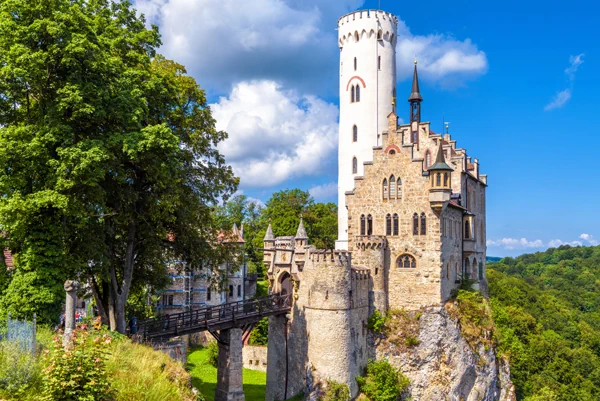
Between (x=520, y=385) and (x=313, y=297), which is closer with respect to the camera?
(x=313, y=297)

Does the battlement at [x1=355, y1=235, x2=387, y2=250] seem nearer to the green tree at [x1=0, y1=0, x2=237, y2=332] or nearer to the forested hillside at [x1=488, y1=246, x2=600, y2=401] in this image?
the green tree at [x1=0, y1=0, x2=237, y2=332]

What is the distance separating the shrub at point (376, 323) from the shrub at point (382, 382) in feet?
7.07

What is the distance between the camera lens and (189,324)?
98.4 ft

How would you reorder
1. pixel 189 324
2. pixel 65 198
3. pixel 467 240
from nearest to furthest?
pixel 65 198 → pixel 189 324 → pixel 467 240

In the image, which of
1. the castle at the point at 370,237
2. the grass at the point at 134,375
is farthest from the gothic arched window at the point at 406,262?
the grass at the point at 134,375

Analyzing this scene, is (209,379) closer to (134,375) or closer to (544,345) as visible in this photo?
(134,375)

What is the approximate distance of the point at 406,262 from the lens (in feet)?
124

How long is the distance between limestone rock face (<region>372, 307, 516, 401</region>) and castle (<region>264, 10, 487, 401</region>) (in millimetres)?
1541

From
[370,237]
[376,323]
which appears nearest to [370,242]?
[370,237]

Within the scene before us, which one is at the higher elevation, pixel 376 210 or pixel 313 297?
pixel 376 210

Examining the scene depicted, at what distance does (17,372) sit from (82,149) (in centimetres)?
1036

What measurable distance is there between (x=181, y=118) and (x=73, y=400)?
59.9 ft

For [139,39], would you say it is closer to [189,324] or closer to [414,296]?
[189,324]

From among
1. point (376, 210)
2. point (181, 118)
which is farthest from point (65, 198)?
point (376, 210)
